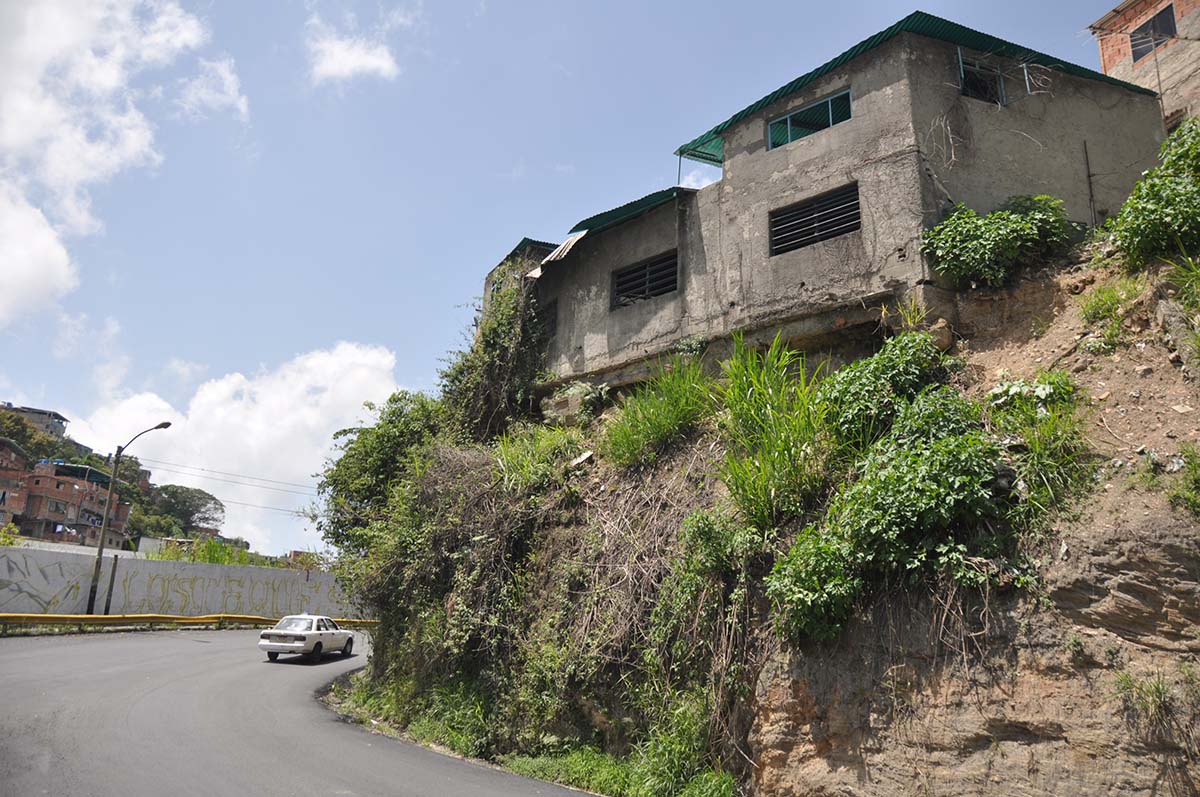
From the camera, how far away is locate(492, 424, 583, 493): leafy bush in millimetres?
12156

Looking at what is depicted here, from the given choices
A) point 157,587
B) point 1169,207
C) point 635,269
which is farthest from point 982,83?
point 157,587

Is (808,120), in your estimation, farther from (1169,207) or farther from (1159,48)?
(1159,48)

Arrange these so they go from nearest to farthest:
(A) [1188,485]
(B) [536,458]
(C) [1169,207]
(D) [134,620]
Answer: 1. (A) [1188,485]
2. (C) [1169,207]
3. (B) [536,458]
4. (D) [134,620]

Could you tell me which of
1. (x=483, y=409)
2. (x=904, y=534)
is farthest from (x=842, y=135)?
(x=483, y=409)

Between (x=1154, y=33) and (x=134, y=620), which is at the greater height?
(x=1154, y=33)

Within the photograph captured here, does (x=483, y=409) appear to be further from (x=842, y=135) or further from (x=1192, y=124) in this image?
(x=1192, y=124)

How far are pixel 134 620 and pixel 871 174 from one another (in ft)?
85.7

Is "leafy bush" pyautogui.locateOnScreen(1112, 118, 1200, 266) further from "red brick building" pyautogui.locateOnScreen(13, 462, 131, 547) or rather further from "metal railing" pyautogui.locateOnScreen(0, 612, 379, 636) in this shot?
"red brick building" pyautogui.locateOnScreen(13, 462, 131, 547)

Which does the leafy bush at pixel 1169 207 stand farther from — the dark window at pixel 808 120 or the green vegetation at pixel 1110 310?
the dark window at pixel 808 120

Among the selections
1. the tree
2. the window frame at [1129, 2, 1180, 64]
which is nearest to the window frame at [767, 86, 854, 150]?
the window frame at [1129, 2, 1180, 64]

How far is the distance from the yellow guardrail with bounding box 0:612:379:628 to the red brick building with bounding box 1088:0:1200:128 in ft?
65.9

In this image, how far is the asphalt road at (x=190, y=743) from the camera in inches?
297

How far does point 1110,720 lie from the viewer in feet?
18.7

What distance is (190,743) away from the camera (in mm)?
9297
